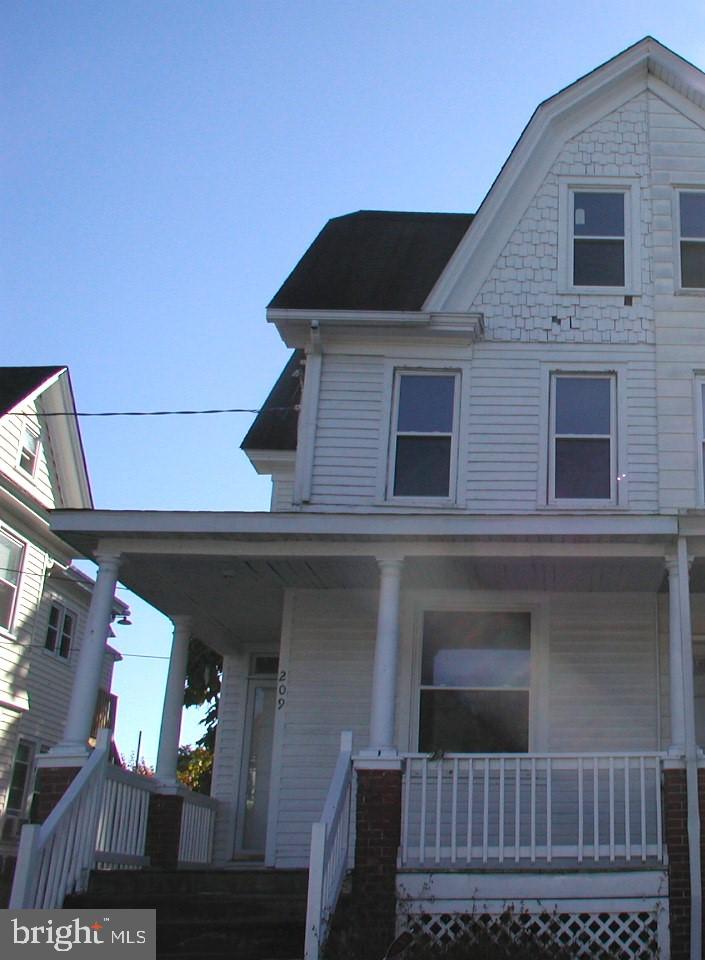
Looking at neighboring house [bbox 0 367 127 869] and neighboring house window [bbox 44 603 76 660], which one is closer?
neighboring house [bbox 0 367 127 869]

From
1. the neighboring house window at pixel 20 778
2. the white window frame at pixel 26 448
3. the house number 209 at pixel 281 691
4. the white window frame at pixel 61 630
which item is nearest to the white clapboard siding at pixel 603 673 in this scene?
the house number 209 at pixel 281 691

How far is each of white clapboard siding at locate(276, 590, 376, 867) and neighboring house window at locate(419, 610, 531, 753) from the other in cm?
64

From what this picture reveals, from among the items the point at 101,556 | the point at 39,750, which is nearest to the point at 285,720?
the point at 101,556

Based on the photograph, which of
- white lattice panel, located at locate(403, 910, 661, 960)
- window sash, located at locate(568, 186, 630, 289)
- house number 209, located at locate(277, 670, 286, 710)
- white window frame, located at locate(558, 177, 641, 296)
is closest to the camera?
white lattice panel, located at locate(403, 910, 661, 960)

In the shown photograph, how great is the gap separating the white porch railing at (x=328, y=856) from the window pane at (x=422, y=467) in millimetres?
3594

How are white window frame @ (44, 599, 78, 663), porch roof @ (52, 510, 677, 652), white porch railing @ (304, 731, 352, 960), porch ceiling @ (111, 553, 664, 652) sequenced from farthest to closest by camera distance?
white window frame @ (44, 599, 78, 663) → porch ceiling @ (111, 553, 664, 652) → porch roof @ (52, 510, 677, 652) → white porch railing @ (304, 731, 352, 960)

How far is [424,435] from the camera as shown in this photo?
501 inches

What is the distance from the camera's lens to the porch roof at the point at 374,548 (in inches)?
408

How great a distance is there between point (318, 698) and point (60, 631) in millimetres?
11911

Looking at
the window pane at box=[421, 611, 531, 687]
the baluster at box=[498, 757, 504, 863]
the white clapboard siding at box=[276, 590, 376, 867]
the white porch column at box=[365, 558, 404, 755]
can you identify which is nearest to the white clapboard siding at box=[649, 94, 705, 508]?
the window pane at box=[421, 611, 531, 687]

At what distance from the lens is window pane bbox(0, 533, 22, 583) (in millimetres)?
20141

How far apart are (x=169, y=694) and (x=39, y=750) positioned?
9.70 m

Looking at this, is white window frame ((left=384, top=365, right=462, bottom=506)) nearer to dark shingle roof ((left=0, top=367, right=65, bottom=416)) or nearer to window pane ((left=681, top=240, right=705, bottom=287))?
window pane ((left=681, top=240, right=705, bottom=287))

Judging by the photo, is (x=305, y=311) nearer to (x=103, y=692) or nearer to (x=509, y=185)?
(x=509, y=185)
